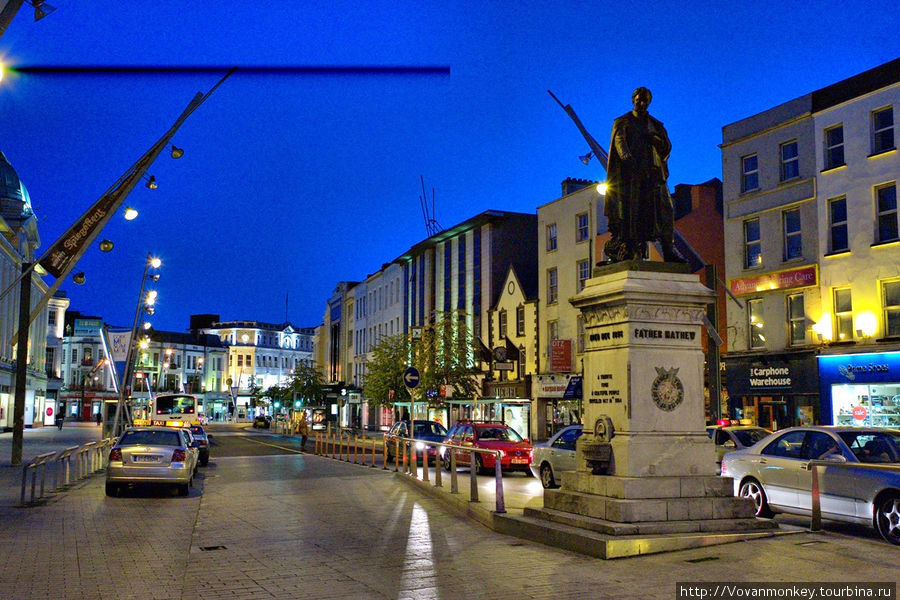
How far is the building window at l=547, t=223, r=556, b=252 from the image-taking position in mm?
45750

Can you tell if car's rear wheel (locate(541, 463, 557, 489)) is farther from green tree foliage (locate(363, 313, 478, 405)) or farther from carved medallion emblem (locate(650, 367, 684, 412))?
green tree foliage (locate(363, 313, 478, 405))

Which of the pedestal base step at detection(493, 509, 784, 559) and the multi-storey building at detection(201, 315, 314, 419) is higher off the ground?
the multi-storey building at detection(201, 315, 314, 419)

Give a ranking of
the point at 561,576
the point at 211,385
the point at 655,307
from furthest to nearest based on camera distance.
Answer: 1. the point at 211,385
2. the point at 655,307
3. the point at 561,576

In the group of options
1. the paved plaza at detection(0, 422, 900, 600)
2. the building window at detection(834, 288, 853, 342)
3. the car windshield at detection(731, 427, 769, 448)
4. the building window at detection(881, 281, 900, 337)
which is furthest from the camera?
the building window at detection(834, 288, 853, 342)

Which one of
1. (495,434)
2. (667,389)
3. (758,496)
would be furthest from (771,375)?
(667,389)

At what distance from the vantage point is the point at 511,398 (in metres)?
46.3

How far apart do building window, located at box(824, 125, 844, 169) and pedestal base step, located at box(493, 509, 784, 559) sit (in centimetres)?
2203

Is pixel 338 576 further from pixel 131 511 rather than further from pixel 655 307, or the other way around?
pixel 131 511

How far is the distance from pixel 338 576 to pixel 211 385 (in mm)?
137820

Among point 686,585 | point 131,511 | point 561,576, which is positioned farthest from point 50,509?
point 686,585

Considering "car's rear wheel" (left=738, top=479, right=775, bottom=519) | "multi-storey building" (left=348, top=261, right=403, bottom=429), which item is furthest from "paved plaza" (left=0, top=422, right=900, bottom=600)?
"multi-storey building" (left=348, top=261, right=403, bottom=429)

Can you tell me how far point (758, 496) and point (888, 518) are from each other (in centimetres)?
295

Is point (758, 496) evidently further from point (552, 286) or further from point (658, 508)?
point (552, 286)

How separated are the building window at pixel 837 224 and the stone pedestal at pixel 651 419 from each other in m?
20.8
